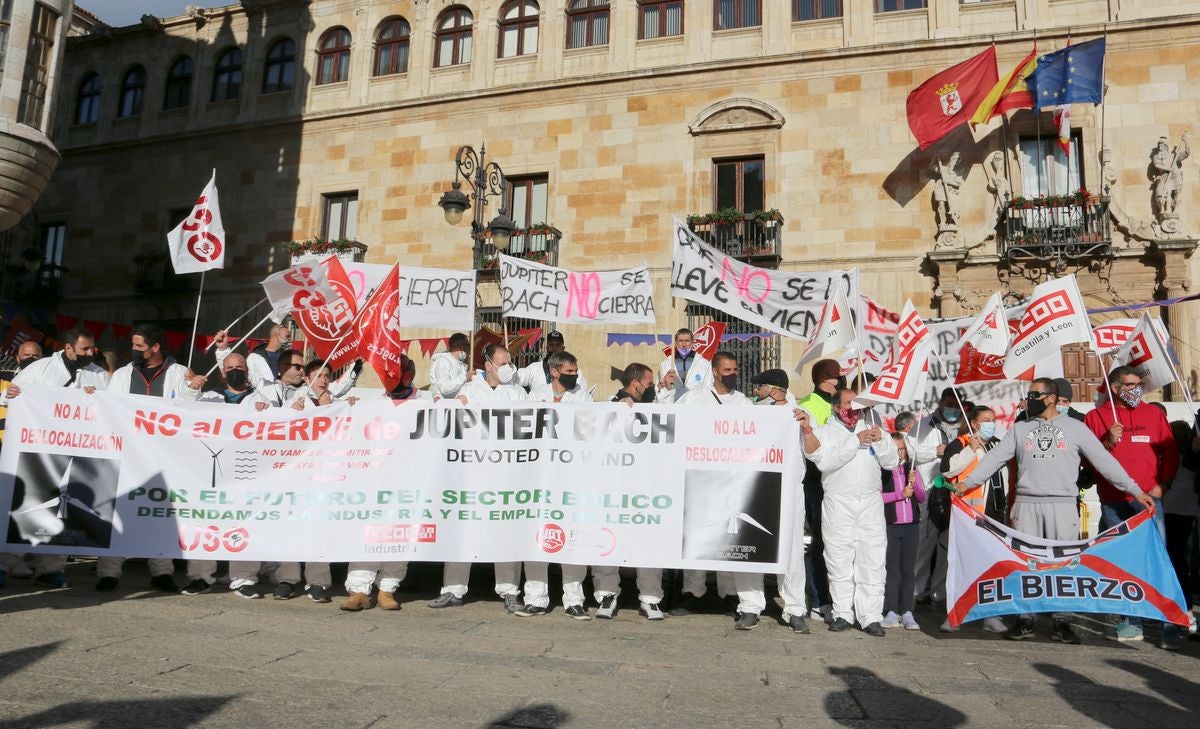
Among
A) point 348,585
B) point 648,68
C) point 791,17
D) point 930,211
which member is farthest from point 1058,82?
point 348,585

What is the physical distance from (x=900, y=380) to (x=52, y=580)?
7.24 metres

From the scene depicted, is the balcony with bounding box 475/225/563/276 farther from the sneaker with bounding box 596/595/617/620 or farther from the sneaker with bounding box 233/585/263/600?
the sneaker with bounding box 596/595/617/620

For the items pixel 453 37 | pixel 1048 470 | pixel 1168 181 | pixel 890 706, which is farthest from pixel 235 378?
pixel 1168 181

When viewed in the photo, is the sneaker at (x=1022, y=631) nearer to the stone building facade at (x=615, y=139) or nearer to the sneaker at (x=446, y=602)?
the sneaker at (x=446, y=602)

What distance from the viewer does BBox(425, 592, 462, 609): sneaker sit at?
6.53 metres

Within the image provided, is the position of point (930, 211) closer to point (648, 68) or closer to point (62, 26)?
point (648, 68)

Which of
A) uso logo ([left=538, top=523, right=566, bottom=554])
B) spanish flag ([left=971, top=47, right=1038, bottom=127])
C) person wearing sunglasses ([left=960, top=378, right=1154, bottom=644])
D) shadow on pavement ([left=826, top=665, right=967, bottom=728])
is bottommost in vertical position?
shadow on pavement ([left=826, top=665, right=967, bottom=728])

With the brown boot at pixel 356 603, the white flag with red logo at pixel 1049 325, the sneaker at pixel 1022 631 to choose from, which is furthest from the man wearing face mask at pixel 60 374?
the white flag with red logo at pixel 1049 325

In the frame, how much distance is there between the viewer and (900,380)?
→ 21.6ft

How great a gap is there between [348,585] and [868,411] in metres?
4.73

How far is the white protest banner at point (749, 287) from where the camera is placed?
9500 mm

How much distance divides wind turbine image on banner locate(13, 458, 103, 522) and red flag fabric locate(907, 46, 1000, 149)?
14.7 meters

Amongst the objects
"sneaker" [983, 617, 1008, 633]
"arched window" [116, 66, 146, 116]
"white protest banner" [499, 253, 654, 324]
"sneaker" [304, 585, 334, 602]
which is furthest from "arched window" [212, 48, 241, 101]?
"sneaker" [983, 617, 1008, 633]

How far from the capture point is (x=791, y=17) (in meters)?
17.2
